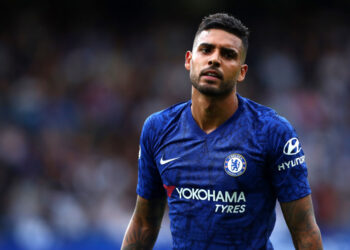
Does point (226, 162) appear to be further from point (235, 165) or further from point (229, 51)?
point (229, 51)

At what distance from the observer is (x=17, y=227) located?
8.34 m

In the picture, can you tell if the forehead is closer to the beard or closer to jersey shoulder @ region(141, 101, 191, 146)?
the beard

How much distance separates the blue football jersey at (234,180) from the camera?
117 inches

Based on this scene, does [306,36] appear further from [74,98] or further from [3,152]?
[3,152]

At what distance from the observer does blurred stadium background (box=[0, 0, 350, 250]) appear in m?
8.55

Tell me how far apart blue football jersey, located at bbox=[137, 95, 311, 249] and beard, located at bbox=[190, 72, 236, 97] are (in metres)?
0.16

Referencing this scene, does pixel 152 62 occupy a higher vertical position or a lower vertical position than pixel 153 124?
higher

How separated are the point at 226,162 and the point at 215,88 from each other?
0.42 meters

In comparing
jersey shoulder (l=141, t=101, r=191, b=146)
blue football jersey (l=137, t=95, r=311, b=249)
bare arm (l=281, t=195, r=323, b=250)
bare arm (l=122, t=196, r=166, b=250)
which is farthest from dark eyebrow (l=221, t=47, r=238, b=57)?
bare arm (l=122, t=196, r=166, b=250)

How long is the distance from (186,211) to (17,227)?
5904mm

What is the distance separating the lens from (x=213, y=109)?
126 inches

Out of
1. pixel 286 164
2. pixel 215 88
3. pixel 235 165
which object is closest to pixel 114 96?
pixel 215 88

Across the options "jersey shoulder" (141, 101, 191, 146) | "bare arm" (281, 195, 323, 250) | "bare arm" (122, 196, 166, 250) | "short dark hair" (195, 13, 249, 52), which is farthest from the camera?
"bare arm" (122, 196, 166, 250)

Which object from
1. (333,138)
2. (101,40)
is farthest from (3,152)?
(333,138)
